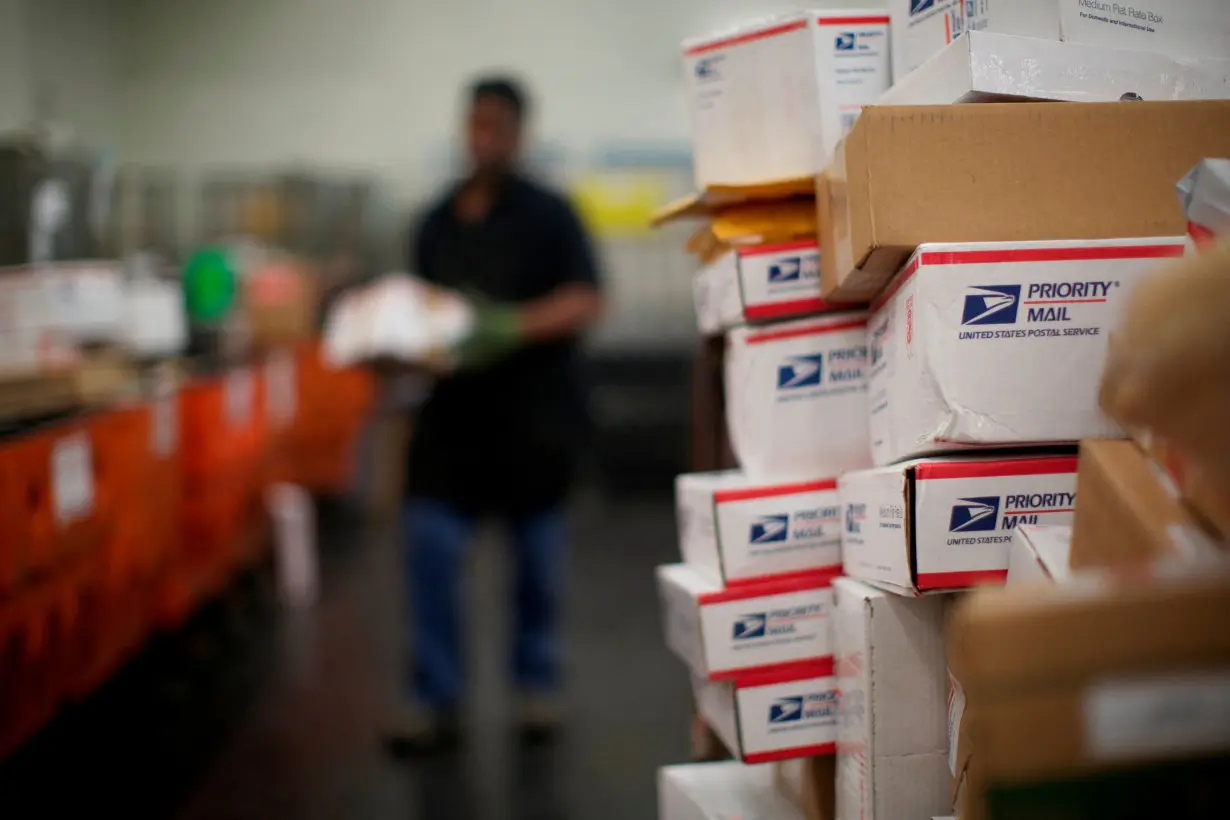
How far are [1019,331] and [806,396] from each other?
374 mm

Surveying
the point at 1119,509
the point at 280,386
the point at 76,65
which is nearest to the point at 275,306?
the point at 280,386

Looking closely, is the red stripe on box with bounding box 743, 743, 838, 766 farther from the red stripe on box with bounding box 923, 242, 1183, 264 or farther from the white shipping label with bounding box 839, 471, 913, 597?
the red stripe on box with bounding box 923, 242, 1183, 264

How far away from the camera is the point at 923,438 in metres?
1.31

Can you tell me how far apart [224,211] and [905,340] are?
6.65 metres

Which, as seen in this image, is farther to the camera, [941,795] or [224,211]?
[224,211]

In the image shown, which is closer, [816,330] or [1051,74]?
[1051,74]

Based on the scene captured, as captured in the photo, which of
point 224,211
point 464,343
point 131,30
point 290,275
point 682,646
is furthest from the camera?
point 131,30

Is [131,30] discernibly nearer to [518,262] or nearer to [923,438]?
[518,262]

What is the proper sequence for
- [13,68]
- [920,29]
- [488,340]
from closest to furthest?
[920,29] < [488,340] < [13,68]

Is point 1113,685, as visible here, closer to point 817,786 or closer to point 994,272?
point 994,272

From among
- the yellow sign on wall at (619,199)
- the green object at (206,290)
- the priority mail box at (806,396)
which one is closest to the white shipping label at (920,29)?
the priority mail box at (806,396)

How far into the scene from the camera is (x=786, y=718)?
1.56 m

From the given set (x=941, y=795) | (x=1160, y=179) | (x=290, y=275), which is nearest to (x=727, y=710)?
(x=941, y=795)

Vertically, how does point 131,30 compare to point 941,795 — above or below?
above
